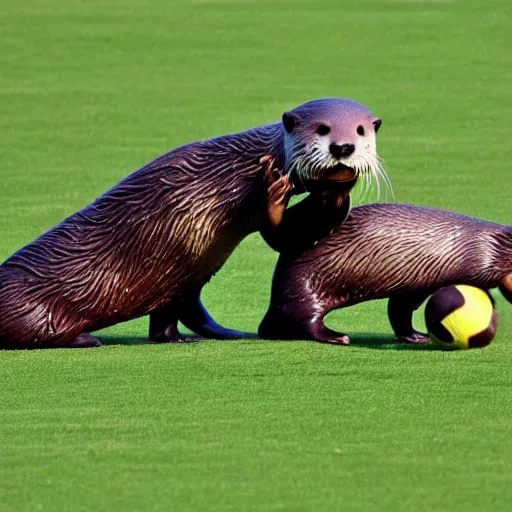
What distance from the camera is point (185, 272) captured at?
1005 centimetres

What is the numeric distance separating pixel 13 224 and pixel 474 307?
647cm

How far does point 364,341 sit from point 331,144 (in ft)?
5.60

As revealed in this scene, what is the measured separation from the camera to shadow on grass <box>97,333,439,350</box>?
32.4ft

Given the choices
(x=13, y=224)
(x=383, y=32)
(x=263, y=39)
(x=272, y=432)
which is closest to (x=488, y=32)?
(x=383, y=32)

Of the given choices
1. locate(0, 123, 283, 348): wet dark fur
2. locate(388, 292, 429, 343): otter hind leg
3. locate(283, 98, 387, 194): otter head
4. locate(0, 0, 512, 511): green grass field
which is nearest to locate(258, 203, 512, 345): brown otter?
locate(388, 292, 429, 343): otter hind leg

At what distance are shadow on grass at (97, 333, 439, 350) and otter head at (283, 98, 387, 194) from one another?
1220mm

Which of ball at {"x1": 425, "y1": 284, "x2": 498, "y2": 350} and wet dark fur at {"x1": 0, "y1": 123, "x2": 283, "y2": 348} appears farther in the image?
wet dark fur at {"x1": 0, "y1": 123, "x2": 283, "y2": 348}

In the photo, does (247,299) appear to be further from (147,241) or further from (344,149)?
(344,149)

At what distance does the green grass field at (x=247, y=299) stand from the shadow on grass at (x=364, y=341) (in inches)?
2.5

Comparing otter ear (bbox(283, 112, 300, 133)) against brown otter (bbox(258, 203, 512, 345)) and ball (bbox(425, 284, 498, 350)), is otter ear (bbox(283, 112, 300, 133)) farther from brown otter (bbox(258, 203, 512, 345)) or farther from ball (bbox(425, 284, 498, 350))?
ball (bbox(425, 284, 498, 350))

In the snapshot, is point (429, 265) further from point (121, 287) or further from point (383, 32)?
point (383, 32)

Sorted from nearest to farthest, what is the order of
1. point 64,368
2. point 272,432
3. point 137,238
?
point 272,432, point 64,368, point 137,238

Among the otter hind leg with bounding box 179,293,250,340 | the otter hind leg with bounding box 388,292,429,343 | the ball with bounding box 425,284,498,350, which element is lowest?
the otter hind leg with bounding box 179,293,250,340

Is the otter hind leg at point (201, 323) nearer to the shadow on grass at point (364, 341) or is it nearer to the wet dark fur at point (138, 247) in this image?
the shadow on grass at point (364, 341)
